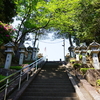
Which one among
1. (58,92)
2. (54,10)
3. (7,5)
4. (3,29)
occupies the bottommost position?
(58,92)

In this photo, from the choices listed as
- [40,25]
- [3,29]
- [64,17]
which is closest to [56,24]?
[64,17]

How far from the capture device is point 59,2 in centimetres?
736

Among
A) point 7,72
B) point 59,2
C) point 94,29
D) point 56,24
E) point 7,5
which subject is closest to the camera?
point 7,72

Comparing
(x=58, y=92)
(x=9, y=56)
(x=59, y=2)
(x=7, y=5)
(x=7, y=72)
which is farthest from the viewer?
(x=7, y=5)

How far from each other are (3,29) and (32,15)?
3.70 metres

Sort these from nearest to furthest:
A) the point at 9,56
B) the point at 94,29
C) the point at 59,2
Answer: the point at 59,2 < the point at 9,56 < the point at 94,29

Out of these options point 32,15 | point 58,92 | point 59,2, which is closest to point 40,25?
point 32,15

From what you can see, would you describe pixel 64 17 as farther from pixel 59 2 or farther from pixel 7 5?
pixel 7 5

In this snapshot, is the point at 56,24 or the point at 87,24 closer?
the point at 56,24

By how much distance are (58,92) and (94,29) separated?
8480 mm

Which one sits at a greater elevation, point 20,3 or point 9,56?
point 20,3

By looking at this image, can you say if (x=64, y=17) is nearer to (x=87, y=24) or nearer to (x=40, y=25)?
(x=40, y=25)

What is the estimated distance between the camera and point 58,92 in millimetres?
4227

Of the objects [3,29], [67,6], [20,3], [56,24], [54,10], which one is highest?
[20,3]
